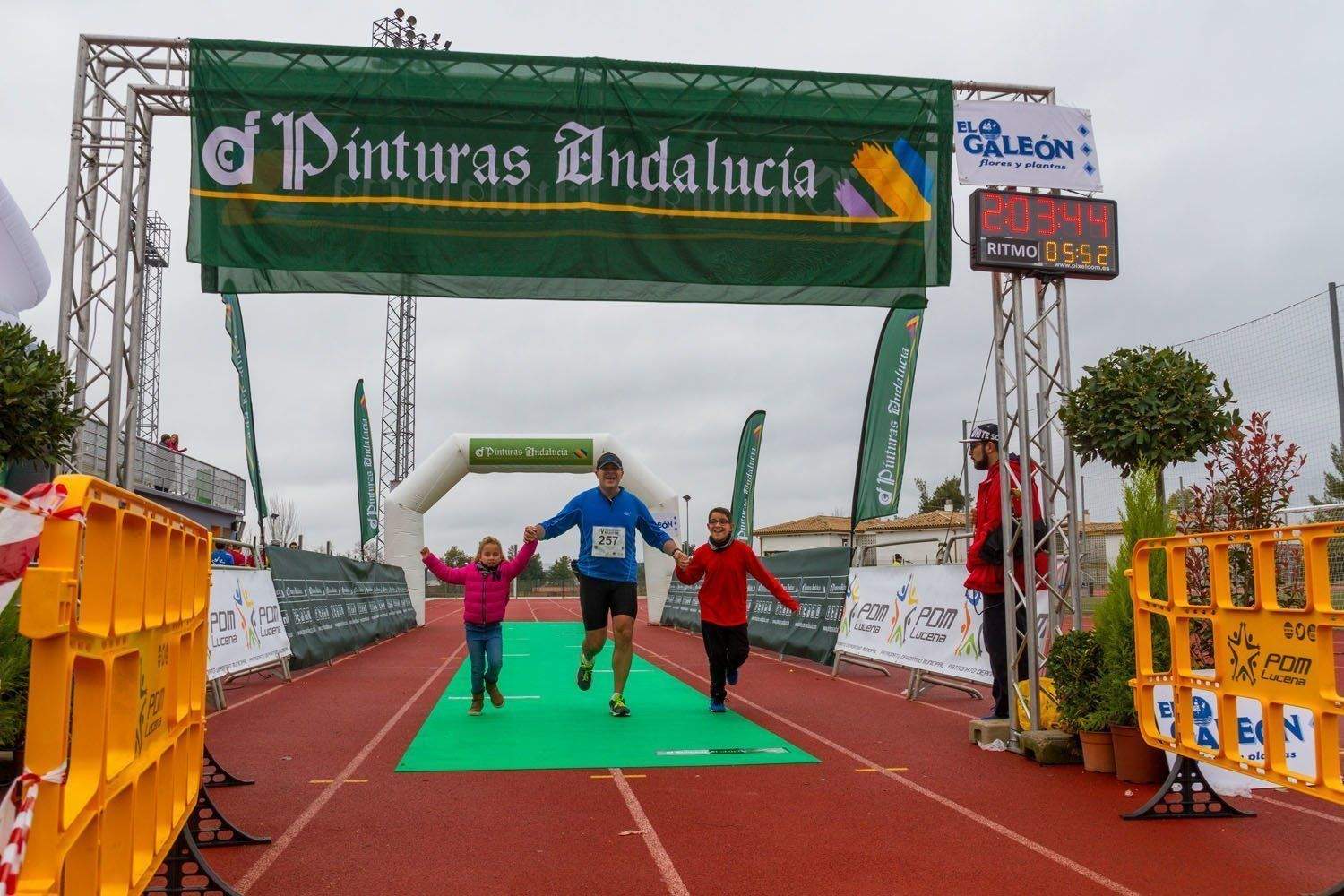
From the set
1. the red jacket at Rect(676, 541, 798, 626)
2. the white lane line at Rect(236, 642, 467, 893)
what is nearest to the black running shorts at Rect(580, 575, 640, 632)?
the red jacket at Rect(676, 541, 798, 626)

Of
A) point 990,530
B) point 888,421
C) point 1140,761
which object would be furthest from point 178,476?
point 1140,761

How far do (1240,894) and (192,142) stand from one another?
8.82 m

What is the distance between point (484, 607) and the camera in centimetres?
1004

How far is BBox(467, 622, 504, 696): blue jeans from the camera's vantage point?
1008cm

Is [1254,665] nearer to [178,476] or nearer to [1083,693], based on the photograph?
[1083,693]

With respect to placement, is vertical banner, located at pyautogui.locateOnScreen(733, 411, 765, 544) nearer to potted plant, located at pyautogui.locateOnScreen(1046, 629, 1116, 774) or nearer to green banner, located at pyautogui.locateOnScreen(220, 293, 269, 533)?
green banner, located at pyautogui.locateOnScreen(220, 293, 269, 533)

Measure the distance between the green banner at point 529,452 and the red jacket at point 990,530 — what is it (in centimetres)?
1908

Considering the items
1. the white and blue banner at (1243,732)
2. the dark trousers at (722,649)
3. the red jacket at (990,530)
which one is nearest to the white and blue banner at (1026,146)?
the red jacket at (990,530)

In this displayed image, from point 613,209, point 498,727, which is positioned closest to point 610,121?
point 613,209

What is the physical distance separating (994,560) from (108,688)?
6.75m

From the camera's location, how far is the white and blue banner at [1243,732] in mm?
5262

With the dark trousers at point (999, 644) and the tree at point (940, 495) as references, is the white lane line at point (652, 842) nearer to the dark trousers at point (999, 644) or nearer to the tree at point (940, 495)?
the dark trousers at point (999, 644)

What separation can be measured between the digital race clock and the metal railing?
59.1ft

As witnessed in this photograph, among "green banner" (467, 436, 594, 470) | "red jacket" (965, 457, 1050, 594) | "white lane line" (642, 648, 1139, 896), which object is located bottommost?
"white lane line" (642, 648, 1139, 896)
